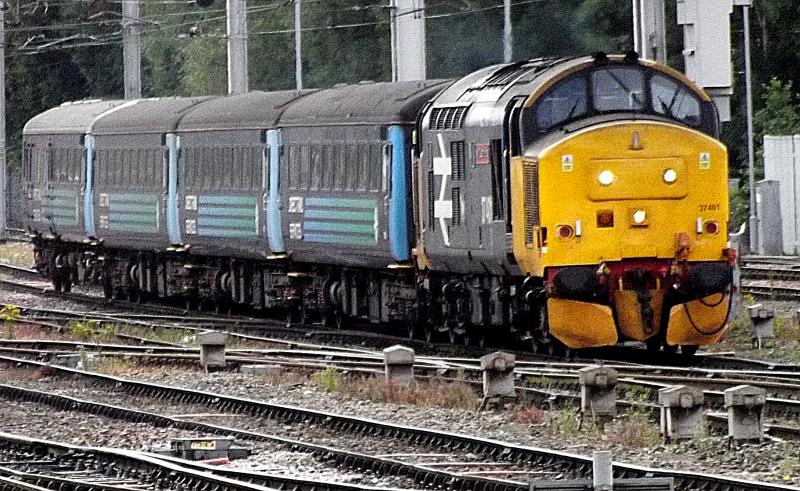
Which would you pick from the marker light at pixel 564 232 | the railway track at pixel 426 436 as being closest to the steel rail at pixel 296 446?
the railway track at pixel 426 436

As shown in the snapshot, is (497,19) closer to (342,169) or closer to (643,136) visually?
(342,169)

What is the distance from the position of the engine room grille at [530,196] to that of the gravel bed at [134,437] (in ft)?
14.2

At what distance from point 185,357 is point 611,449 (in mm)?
8386

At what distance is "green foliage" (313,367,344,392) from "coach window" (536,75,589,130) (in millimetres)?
2970

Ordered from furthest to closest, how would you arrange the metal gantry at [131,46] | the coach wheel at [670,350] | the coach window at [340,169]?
the metal gantry at [131,46], the coach window at [340,169], the coach wheel at [670,350]

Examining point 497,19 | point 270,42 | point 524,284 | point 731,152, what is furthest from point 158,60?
point 524,284

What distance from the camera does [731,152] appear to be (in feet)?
155

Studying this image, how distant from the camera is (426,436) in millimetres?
14211

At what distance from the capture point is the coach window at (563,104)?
1869 cm

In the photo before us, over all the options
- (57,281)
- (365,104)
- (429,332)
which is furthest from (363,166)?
(57,281)

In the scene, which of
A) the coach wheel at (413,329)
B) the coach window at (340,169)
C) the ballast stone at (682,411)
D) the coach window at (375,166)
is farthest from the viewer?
the coach window at (340,169)

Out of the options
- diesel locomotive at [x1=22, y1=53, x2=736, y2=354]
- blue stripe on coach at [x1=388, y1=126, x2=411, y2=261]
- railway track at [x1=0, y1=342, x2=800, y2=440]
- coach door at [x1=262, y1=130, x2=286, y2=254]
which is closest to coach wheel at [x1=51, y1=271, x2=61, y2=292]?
diesel locomotive at [x1=22, y1=53, x2=736, y2=354]

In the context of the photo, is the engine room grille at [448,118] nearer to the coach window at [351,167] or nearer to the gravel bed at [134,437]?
the coach window at [351,167]

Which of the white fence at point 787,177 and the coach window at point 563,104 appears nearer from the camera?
the coach window at point 563,104
